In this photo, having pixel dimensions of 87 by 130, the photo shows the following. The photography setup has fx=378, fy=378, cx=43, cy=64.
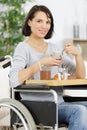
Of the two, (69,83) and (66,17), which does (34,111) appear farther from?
(66,17)

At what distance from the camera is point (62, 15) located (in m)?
5.64

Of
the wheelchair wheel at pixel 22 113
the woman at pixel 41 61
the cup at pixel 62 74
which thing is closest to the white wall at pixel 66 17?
the woman at pixel 41 61

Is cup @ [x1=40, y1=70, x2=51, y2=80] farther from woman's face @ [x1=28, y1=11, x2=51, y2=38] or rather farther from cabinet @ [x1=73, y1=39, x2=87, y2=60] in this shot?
cabinet @ [x1=73, y1=39, x2=87, y2=60]

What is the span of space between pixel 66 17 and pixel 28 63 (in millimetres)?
3146

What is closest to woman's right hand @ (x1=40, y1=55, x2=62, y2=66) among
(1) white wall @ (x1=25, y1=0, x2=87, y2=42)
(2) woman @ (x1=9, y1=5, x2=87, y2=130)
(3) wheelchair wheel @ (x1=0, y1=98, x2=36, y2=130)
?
(2) woman @ (x1=9, y1=5, x2=87, y2=130)

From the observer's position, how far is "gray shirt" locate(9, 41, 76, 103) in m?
2.46

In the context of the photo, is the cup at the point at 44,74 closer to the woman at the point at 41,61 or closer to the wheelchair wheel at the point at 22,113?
the woman at the point at 41,61

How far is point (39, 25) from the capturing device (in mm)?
2672

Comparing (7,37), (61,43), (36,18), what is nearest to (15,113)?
(36,18)

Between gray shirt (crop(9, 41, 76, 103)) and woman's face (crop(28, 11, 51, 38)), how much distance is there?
12 centimetres

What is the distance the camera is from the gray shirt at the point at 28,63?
2455 millimetres

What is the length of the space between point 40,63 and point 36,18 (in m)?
0.44

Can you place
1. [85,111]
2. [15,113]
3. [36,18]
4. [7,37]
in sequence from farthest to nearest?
[7,37]
[36,18]
[15,113]
[85,111]

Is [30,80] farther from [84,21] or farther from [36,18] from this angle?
[84,21]
